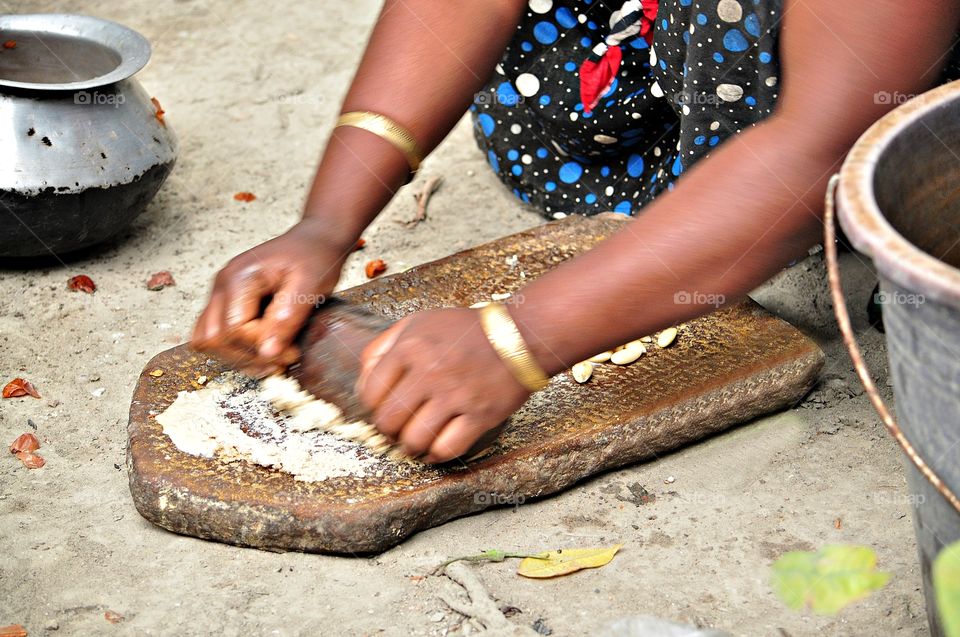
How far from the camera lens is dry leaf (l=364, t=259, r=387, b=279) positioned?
2.91m

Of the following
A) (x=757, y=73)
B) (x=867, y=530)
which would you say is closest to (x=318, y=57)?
(x=757, y=73)

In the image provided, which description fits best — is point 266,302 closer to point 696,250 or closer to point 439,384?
point 439,384

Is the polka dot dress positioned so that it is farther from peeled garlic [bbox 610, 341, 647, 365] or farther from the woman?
peeled garlic [bbox 610, 341, 647, 365]

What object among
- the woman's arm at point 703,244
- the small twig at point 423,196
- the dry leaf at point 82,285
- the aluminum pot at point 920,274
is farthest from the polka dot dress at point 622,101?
the dry leaf at point 82,285

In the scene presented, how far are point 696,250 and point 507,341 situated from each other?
1.08 ft

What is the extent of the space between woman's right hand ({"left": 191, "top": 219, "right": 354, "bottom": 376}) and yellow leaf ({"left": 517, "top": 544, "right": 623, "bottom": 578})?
1.91ft

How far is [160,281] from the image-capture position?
2.88 metres

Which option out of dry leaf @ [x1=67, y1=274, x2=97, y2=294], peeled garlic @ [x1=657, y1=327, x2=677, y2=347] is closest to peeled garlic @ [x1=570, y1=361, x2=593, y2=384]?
peeled garlic @ [x1=657, y1=327, x2=677, y2=347]

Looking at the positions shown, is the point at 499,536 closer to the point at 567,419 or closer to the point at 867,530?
the point at 567,419

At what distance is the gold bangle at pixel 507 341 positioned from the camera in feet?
5.90

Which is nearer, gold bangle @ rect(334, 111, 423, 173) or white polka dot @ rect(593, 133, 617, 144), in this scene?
gold bangle @ rect(334, 111, 423, 173)

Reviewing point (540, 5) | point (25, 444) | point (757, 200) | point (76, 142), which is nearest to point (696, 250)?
point (757, 200)

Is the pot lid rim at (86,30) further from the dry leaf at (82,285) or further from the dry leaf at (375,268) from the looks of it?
the dry leaf at (375,268)

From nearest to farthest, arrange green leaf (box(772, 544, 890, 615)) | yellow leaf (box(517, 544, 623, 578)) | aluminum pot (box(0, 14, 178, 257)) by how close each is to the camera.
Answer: green leaf (box(772, 544, 890, 615))
yellow leaf (box(517, 544, 623, 578))
aluminum pot (box(0, 14, 178, 257))
